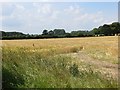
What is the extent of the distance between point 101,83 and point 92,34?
295ft

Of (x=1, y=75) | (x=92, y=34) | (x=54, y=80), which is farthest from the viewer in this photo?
(x=92, y=34)

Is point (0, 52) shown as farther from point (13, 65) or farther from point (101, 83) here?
point (101, 83)

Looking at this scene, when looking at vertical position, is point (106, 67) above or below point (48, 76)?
below

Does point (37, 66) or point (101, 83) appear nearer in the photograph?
point (101, 83)

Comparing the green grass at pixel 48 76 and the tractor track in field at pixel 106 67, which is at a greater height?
the green grass at pixel 48 76

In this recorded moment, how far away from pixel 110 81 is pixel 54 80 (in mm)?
1335

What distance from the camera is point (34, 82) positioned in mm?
7898

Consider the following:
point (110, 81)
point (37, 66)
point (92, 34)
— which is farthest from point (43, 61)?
point (92, 34)

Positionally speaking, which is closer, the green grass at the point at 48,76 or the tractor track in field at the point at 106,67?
the green grass at the point at 48,76

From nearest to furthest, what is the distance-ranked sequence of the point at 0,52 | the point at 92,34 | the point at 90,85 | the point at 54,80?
the point at 90,85, the point at 54,80, the point at 0,52, the point at 92,34

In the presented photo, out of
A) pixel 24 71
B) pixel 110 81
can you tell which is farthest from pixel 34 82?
pixel 110 81

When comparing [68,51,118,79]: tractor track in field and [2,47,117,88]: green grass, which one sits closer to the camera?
[2,47,117,88]: green grass

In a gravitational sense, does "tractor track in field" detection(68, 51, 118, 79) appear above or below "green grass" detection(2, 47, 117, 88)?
below

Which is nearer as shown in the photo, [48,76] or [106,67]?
[48,76]
